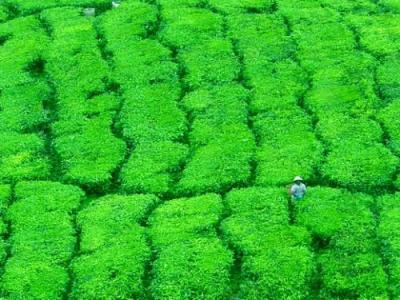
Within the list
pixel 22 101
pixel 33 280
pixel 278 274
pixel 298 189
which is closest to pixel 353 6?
pixel 298 189

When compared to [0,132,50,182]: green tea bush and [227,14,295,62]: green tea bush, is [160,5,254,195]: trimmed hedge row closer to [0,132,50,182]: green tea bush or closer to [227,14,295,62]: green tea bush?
[227,14,295,62]: green tea bush

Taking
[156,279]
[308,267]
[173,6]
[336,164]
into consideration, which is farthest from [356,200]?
[173,6]

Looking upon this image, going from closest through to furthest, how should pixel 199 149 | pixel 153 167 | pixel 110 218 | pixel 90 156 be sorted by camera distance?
pixel 110 218
pixel 153 167
pixel 199 149
pixel 90 156

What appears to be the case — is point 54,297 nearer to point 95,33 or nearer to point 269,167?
point 269,167

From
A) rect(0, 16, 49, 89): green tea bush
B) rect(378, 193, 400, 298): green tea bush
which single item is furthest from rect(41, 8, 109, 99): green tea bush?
rect(378, 193, 400, 298): green tea bush

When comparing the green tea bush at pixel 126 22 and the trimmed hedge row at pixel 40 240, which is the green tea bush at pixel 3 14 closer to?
the green tea bush at pixel 126 22

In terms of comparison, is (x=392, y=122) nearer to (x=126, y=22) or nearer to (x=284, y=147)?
(x=284, y=147)

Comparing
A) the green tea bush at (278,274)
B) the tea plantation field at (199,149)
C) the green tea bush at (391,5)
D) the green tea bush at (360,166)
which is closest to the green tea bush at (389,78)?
the tea plantation field at (199,149)
